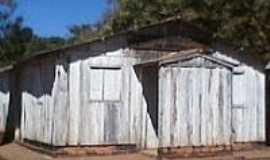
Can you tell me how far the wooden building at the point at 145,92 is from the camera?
17750 millimetres

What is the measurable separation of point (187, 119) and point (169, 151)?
1.07 metres

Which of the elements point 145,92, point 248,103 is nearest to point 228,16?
point 248,103

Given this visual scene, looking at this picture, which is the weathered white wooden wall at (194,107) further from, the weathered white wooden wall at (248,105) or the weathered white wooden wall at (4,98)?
the weathered white wooden wall at (4,98)

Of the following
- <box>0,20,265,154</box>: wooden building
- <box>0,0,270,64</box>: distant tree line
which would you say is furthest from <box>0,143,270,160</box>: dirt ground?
<box>0,0,270,64</box>: distant tree line

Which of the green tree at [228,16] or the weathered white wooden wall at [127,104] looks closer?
the weathered white wooden wall at [127,104]

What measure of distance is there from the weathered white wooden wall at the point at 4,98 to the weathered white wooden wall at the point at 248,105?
10.4 meters

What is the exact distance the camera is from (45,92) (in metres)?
19.5

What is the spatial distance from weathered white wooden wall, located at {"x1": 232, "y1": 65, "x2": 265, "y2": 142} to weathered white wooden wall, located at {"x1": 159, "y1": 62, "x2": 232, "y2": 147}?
63.9 inches

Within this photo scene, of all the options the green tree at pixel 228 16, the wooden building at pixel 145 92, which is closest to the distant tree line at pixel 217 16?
the green tree at pixel 228 16

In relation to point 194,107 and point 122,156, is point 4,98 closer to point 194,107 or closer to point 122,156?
point 122,156

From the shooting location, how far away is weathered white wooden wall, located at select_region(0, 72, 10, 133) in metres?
26.0

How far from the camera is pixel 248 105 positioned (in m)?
20.1

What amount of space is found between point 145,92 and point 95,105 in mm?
1696

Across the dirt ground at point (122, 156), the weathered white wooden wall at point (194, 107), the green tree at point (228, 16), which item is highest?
the green tree at point (228, 16)
